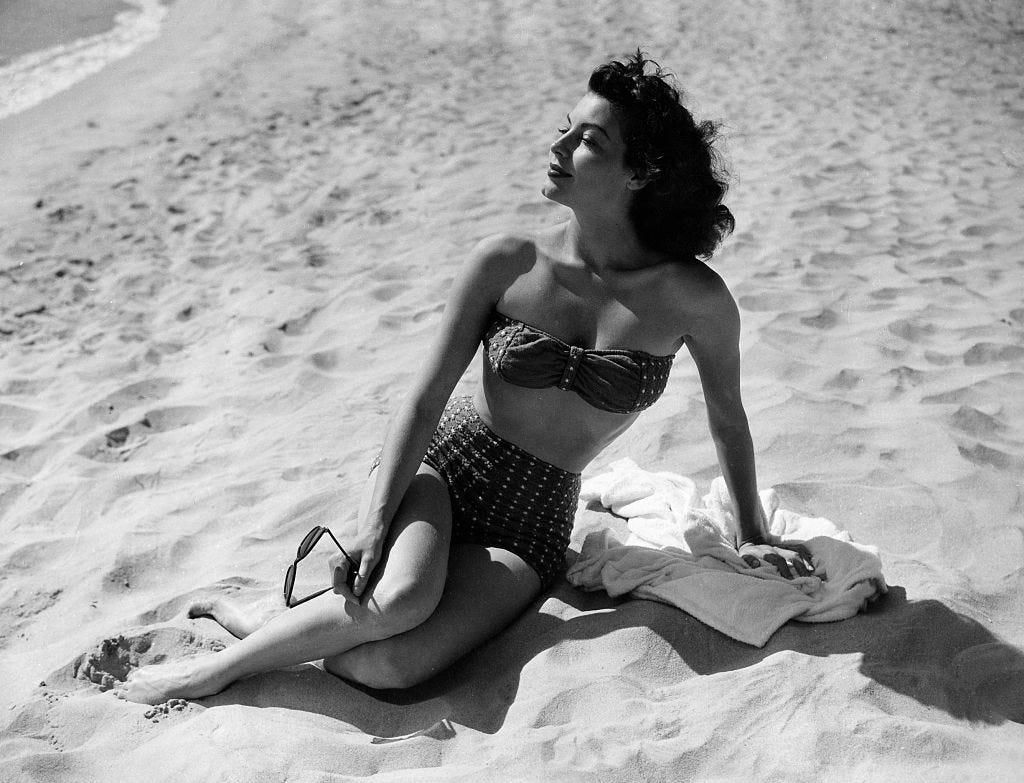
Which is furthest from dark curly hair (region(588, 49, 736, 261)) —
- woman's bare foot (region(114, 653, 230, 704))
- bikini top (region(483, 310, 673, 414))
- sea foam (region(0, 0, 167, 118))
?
sea foam (region(0, 0, 167, 118))

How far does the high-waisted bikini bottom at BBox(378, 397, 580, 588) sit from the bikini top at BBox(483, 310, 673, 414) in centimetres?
Answer: 22

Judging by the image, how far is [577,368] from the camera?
103 inches

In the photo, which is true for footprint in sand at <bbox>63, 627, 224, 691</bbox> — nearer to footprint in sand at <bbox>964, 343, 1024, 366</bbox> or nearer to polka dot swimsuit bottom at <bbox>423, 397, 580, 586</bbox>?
polka dot swimsuit bottom at <bbox>423, 397, 580, 586</bbox>

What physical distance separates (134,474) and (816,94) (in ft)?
20.3

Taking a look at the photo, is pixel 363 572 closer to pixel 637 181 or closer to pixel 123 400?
pixel 637 181

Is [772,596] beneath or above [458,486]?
beneath

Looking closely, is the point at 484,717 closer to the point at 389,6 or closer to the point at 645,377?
the point at 645,377

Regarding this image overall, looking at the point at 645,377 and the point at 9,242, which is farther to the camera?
the point at 9,242

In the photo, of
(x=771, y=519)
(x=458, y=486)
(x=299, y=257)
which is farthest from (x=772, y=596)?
(x=299, y=257)

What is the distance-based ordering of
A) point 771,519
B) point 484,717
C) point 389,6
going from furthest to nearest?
point 389,6 < point 771,519 < point 484,717

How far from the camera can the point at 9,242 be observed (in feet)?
18.5

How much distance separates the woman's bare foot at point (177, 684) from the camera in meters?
2.42

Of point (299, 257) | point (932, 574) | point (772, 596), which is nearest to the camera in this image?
point (772, 596)

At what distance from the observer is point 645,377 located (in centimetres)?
263
